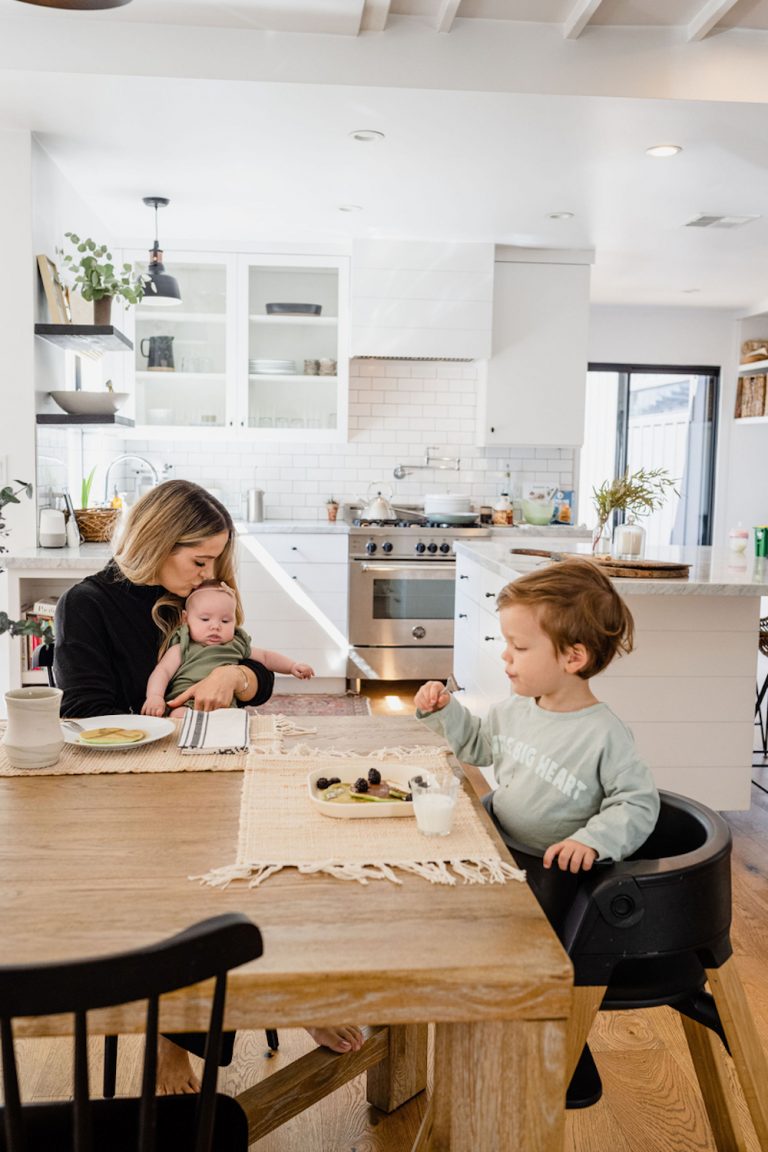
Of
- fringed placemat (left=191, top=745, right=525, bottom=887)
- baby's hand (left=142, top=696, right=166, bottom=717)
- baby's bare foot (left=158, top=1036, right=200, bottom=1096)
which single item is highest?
fringed placemat (left=191, top=745, right=525, bottom=887)

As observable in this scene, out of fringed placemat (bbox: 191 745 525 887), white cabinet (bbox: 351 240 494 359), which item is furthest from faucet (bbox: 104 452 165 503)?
fringed placemat (bbox: 191 745 525 887)

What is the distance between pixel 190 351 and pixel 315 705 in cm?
221

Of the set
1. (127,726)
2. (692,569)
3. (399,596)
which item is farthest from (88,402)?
(127,726)

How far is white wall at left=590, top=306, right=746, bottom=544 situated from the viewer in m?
7.45

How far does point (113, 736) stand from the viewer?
1623 millimetres

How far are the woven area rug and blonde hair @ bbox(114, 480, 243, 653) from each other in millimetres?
2822

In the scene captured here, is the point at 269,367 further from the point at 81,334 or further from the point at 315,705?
the point at 315,705

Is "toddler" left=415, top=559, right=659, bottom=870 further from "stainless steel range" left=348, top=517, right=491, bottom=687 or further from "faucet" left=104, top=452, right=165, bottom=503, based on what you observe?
"faucet" left=104, top=452, right=165, bottom=503

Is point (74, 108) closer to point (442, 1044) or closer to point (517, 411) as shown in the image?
point (517, 411)

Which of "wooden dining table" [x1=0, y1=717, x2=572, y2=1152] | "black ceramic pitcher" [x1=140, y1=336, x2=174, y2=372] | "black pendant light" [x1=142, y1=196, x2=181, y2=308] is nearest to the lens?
"wooden dining table" [x1=0, y1=717, x2=572, y2=1152]

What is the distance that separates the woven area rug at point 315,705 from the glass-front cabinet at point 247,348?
1.54 meters

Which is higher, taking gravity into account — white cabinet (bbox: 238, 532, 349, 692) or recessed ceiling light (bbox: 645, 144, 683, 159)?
recessed ceiling light (bbox: 645, 144, 683, 159)

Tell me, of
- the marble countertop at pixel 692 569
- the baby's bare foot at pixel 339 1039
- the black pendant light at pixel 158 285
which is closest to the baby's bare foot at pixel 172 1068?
the baby's bare foot at pixel 339 1039

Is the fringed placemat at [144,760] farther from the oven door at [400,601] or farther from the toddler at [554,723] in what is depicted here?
the oven door at [400,601]
